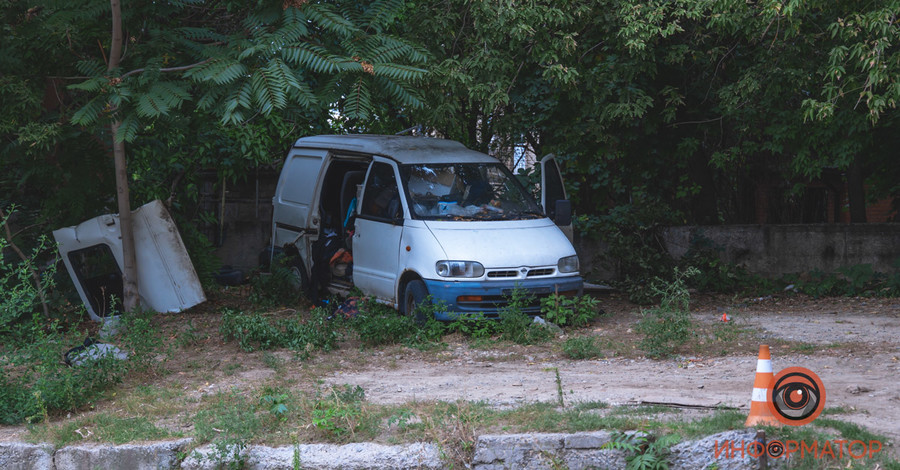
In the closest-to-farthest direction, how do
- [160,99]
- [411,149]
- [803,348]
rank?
[160,99], [803,348], [411,149]

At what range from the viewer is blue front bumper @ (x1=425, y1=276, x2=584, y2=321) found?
28.1 ft

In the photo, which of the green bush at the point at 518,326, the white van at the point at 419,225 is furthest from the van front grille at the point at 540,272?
the green bush at the point at 518,326

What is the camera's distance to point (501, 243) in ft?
29.1

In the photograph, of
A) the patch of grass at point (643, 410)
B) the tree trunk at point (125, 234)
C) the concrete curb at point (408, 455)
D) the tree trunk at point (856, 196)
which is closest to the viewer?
the concrete curb at point (408, 455)

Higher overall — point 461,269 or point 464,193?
point 464,193

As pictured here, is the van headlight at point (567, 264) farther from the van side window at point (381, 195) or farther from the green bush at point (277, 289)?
the green bush at point (277, 289)

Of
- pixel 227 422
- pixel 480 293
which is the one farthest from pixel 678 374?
pixel 227 422

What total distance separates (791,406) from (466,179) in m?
5.48

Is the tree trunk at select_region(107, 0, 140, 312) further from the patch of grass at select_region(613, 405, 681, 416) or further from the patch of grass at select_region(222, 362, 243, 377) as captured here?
the patch of grass at select_region(613, 405, 681, 416)

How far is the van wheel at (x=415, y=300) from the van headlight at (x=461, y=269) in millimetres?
357

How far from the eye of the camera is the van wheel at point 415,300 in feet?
28.8

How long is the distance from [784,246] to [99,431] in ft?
33.2

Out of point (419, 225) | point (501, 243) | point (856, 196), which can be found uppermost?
point (856, 196)

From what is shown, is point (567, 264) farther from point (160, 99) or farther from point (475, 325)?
point (160, 99)
